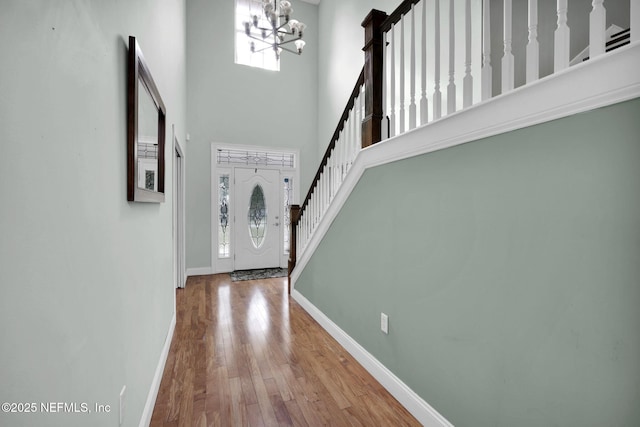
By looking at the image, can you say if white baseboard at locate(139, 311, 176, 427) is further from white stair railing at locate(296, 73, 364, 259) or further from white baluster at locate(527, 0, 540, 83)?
white baluster at locate(527, 0, 540, 83)

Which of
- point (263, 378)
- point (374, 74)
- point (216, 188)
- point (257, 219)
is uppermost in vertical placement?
point (374, 74)

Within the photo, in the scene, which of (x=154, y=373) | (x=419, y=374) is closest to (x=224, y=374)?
(x=154, y=373)

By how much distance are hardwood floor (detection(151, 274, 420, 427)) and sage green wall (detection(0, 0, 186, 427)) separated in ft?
1.97

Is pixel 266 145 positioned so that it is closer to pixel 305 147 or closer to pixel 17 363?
pixel 305 147

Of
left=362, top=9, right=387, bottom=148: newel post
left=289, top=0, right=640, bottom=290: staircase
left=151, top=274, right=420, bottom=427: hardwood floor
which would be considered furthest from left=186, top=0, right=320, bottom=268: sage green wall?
left=362, top=9, right=387, bottom=148: newel post

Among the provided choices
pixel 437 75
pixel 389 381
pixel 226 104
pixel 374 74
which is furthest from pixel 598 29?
pixel 226 104

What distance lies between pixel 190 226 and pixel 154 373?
3.67 metres

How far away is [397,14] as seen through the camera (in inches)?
76.4

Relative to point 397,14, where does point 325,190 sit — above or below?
below

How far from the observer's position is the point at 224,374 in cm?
222

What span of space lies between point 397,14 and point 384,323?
2.00m

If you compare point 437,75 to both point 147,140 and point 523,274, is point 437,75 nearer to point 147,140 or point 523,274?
point 523,274

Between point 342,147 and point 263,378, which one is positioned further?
point 342,147

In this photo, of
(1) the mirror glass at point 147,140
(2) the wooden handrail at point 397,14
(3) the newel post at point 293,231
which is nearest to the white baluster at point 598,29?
(2) the wooden handrail at point 397,14
